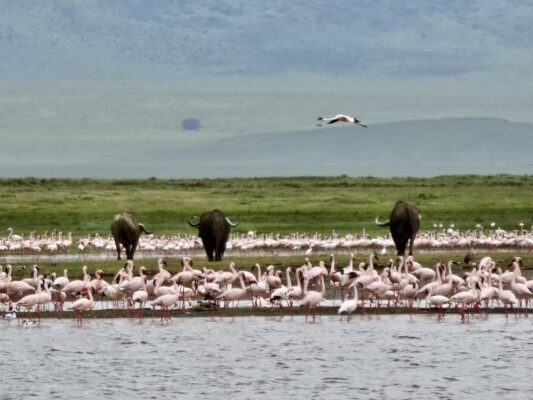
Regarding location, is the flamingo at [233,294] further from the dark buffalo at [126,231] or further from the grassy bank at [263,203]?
the grassy bank at [263,203]

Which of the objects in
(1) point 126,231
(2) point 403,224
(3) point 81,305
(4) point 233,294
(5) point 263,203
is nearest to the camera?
(3) point 81,305

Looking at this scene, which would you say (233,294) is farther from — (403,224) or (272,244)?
(272,244)

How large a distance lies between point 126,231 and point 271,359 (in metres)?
15.3

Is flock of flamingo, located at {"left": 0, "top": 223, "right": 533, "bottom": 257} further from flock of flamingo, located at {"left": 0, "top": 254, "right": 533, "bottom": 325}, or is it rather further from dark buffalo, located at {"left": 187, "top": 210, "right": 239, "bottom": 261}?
flock of flamingo, located at {"left": 0, "top": 254, "right": 533, "bottom": 325}

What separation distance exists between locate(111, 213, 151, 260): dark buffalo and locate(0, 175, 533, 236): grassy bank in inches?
521

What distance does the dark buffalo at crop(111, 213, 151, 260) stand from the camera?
3966cm

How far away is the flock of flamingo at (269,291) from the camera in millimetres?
28703

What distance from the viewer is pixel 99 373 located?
23.9 meters

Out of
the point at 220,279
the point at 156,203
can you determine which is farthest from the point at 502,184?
the point at 220,279

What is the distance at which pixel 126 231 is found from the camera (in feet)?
131

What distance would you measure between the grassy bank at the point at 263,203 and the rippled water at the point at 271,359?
2462 centimetres

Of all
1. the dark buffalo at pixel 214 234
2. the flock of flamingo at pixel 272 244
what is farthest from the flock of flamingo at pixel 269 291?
the flock of flamingo at pixel 272 244

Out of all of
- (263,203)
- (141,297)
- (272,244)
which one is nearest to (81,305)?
(141,297)

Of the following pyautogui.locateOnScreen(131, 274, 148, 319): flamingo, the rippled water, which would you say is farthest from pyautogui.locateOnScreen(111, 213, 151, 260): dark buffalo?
the rippled water
